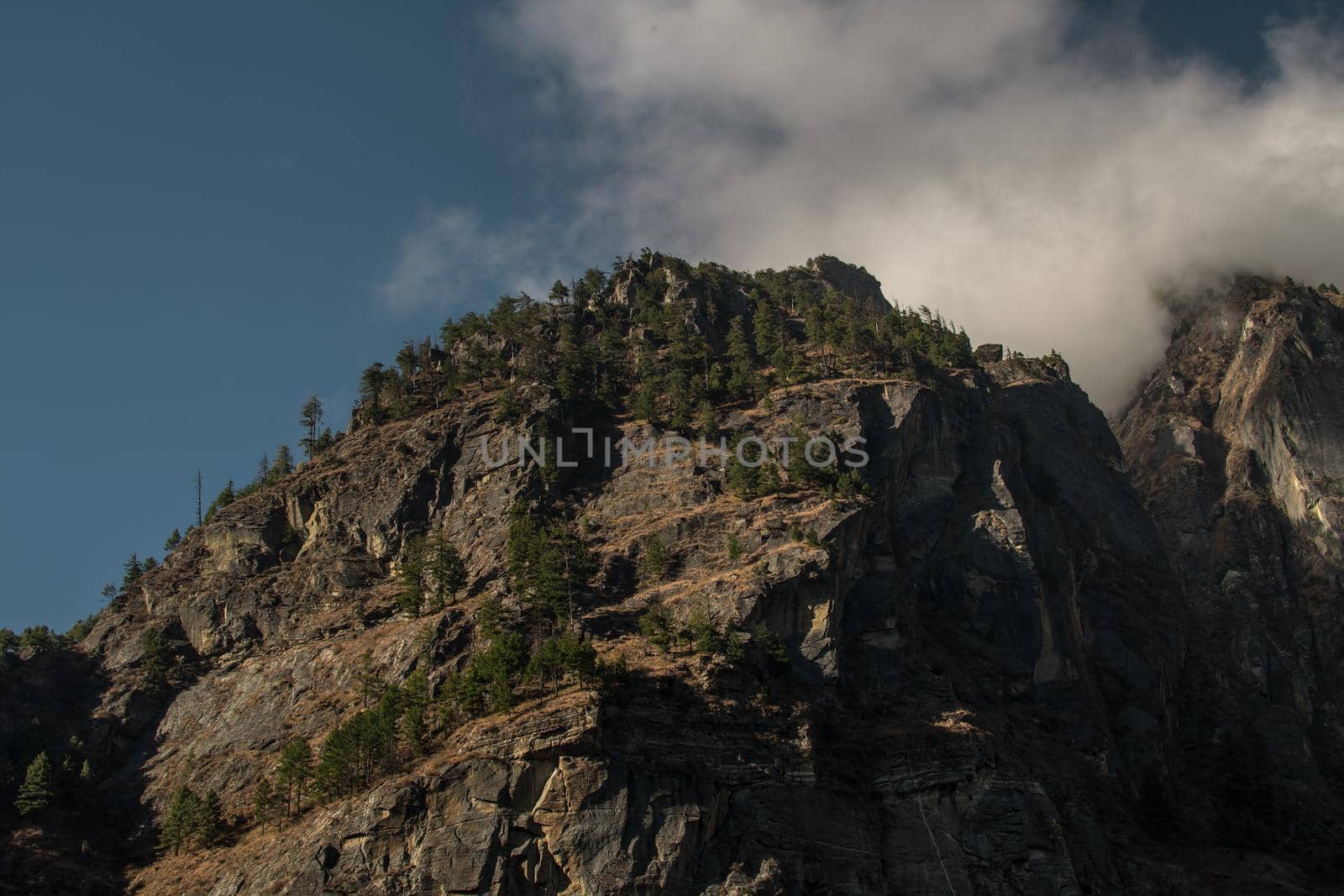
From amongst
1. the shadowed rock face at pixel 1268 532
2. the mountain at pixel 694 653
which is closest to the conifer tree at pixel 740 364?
the mountain at pixel 694 653

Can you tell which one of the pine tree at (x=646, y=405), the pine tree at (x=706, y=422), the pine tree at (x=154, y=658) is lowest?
the pine tree at (x=154, y=658)

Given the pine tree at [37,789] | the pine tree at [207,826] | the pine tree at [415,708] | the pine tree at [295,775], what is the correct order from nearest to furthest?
1. the pine tree at [415,708]
2. the pine tree at [295,775]
3. the pine tree at [207,826]
4. the pine tree at [37,789]

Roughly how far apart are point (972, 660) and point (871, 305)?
3245 inches

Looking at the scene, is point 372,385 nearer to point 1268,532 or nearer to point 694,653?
point 694,653

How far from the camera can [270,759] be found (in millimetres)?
98625

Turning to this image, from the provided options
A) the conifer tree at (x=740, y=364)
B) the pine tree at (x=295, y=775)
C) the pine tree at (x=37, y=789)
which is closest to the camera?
the pine tree at (x=295, y=775)

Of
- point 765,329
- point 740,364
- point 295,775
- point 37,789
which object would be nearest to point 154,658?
point 37,789

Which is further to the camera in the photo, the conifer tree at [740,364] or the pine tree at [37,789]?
the conifer tree at [740,364]

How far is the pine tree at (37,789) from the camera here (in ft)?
318

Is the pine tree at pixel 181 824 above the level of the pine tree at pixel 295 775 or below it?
below

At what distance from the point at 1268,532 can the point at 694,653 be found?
4330 inches

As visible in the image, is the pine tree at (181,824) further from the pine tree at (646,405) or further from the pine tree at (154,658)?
the pine tree at (646,405)

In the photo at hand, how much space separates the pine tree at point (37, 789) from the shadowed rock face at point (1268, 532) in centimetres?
10919

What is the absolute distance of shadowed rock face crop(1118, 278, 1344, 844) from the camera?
139125mm
